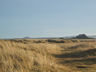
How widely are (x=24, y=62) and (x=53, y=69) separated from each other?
129 cm

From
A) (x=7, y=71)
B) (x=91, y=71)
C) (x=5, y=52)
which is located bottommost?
(x=91, y=71)

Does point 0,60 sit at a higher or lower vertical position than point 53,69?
higher

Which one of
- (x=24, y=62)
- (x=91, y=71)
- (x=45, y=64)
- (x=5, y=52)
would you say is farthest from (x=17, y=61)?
(x=91, y=71)

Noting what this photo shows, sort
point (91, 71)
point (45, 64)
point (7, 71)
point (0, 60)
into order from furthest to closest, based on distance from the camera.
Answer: point (91, 71) → point (45, 64) → point (0, 60) → point (7, 71)

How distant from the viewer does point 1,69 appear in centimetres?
600

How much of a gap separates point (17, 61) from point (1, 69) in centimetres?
88

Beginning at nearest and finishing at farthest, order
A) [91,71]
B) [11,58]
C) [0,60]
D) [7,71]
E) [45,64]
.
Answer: [7,71], [0,60], [11,58], [45,64], [91,71]

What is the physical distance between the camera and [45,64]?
24.7 feet

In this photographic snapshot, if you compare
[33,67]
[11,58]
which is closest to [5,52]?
[11,58]

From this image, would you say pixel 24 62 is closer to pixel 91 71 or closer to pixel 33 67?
pixel 33 67

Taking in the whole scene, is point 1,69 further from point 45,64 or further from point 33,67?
point 45,64

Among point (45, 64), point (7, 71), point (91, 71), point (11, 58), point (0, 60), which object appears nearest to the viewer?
point (7, 71)

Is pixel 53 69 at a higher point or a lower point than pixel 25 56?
lower

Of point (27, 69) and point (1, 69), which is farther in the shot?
point (27, 69)
